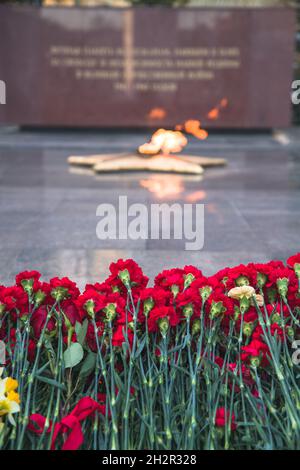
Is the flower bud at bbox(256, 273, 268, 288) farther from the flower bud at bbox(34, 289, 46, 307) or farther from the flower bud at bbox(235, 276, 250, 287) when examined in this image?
the flower bud at bbox(34, 289, 46, 307)

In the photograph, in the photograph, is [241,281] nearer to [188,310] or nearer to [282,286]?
[282,286]

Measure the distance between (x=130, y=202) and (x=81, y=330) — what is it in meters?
7.15

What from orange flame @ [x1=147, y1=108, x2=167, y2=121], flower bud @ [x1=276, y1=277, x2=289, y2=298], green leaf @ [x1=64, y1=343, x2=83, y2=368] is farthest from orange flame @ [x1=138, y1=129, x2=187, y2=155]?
green leaf @ [x1=64, y1=343, x2=83, y2=368]

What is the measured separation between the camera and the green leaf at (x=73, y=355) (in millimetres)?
2967

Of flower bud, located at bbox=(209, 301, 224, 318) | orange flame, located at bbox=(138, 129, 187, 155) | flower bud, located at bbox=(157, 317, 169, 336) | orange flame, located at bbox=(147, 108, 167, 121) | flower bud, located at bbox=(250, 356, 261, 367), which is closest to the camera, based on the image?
flower bud, located at bbox=(250, 356, 261, 367)

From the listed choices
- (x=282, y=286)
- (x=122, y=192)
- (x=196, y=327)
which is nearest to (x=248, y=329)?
(x=196, y=327)

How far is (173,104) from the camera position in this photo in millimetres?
21969

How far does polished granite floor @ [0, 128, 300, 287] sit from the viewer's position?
7.05m

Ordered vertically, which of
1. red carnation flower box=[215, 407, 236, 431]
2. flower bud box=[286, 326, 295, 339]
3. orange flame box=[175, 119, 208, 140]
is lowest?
red carnation flower box=[215, 407, 236, 431]

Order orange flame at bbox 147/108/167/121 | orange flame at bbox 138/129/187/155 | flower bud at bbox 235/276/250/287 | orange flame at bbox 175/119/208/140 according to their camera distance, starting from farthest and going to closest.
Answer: orange flame at bbox 147/108/167/121
orange flame at bbox 175/119/208/140
orange flame at bbox 138/129/187/155
flower bud at bbox 235/276/250/287

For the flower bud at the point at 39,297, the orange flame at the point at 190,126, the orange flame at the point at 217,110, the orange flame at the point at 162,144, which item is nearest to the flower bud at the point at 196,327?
the flower bud at the point at 39,297

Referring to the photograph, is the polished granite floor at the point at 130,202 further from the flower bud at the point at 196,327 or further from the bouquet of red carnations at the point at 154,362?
the flower bud at the point at 196,327

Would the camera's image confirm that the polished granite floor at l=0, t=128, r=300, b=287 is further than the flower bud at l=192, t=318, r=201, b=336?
Yes

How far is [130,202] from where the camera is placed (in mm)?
10242
